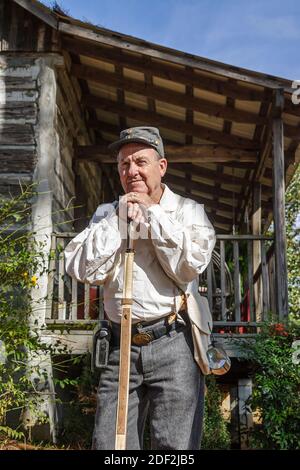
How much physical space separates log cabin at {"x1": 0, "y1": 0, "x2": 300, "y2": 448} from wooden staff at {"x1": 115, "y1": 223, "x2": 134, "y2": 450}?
3397mm

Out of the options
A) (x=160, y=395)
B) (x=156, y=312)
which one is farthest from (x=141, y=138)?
(x=160, y=395)

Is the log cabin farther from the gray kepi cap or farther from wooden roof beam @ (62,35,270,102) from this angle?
the gray kepi cap

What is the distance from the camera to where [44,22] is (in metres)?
7.57

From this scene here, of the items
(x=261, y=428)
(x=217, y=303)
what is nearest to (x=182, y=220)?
(x=261, y=428)

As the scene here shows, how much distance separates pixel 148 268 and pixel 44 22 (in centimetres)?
561

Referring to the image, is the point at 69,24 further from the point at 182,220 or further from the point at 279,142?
the point at 182,220

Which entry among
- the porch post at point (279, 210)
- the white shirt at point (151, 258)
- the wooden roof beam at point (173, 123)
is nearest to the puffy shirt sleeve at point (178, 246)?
the white shirt at point (151, 258)

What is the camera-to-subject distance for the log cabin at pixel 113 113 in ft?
Answer: 22.5

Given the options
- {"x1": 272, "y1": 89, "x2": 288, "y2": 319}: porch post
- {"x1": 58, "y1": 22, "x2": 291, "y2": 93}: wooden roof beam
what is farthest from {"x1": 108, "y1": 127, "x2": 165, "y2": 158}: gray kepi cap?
{"x1": 58, "y1": 22, "x2": 291, "y2": 93}: wooden roof beam

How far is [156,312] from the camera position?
8.82 ft

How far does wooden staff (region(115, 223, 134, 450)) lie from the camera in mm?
2473

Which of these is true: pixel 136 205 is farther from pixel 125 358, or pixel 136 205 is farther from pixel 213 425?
pixel 213 425

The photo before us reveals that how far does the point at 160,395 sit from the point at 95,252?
639 millimetres

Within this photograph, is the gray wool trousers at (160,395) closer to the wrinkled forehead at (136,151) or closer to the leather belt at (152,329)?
the leather belt at (152,329)
